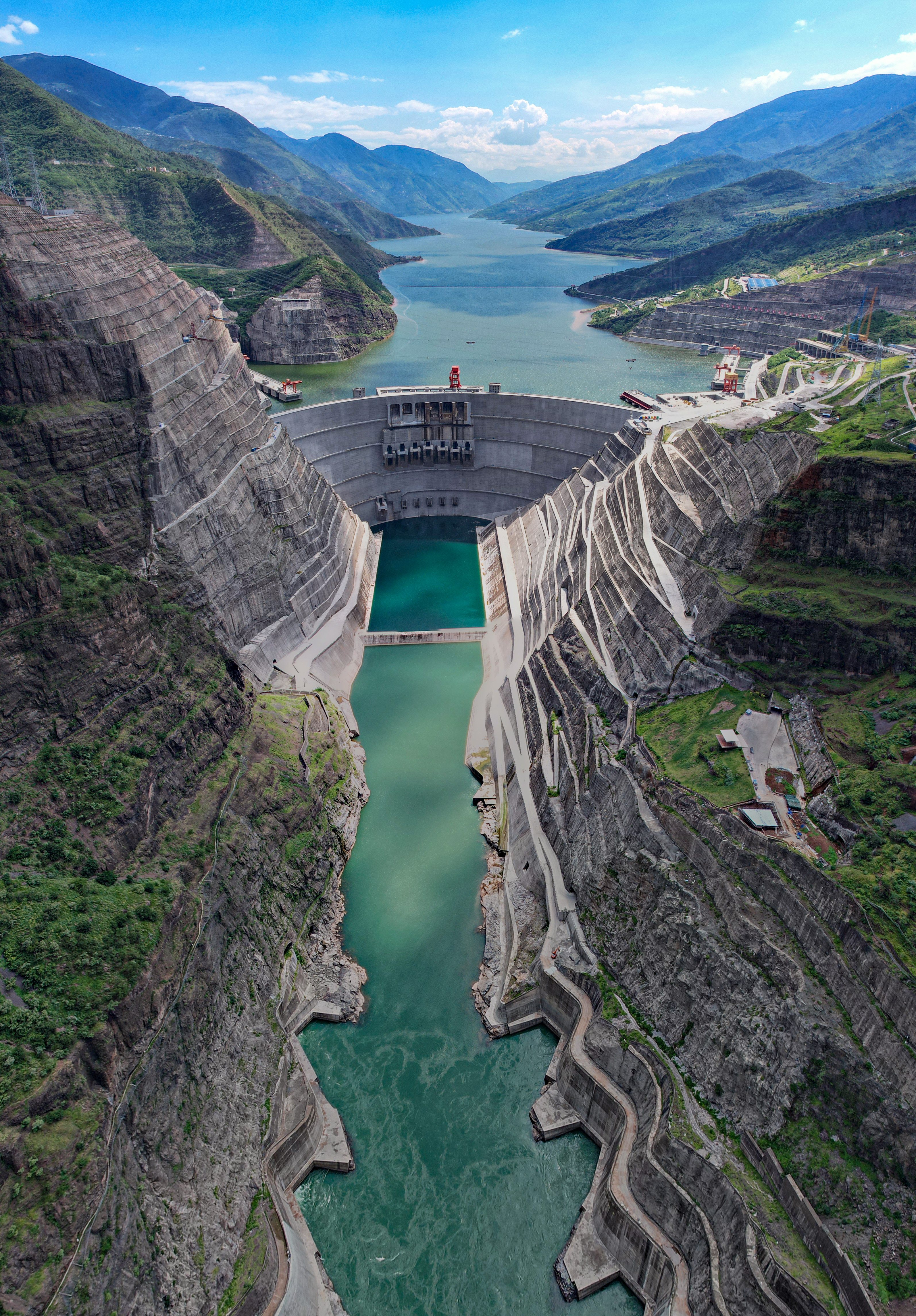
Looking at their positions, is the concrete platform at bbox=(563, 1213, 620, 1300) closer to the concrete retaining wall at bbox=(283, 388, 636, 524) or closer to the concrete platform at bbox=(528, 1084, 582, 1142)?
the concrete platform at bbox=(528, 1084, 582, 1142)

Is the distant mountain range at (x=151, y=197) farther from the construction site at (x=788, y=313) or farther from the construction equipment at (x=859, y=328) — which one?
the construction equipment at (x=859, y=328)

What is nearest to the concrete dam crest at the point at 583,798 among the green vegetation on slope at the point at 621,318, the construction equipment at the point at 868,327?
the construction equipment at the point at 868,327

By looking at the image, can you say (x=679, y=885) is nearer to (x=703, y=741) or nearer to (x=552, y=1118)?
(x=703, y=741)

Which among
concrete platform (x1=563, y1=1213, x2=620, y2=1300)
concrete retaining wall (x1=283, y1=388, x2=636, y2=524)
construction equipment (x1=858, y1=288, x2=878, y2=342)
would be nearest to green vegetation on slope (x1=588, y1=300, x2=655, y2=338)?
construction equipment (x1=858, y1=288, x2=878, y2=342)

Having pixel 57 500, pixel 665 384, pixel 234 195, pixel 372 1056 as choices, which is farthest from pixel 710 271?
pixel 372 1056

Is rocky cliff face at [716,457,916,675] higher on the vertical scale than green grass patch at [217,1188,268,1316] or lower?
higher
